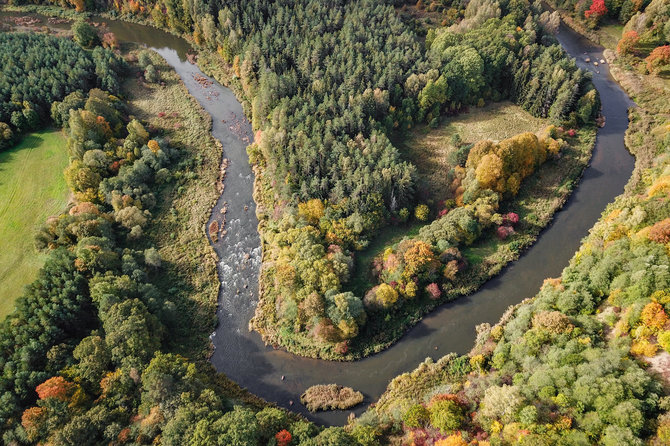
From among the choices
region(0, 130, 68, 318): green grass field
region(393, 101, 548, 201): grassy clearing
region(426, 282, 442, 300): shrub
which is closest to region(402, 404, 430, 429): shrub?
region(426, 282, 442, 300): shrub

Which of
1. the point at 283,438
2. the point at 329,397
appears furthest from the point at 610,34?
the point at 283,438

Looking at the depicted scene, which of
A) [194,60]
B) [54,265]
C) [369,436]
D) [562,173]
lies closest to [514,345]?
[369,436]

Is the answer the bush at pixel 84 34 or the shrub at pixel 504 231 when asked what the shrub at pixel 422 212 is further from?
the bush at pixel 84 34

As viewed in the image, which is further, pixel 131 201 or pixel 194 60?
pixel 194 60

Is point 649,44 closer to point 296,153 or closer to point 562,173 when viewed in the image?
point 562,173

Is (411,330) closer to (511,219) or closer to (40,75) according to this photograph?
(511,219)

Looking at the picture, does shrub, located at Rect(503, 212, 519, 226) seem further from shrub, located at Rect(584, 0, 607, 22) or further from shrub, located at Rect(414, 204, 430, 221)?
shrub, located at Rect(584, 0, 607, 22)
